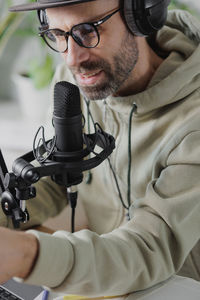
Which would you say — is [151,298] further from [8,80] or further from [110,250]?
[8,80]

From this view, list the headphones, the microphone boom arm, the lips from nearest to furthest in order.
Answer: the microphone boom arm < the headphones < the lips

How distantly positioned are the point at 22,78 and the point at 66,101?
1437 millimetres

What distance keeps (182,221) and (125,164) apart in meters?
0.30

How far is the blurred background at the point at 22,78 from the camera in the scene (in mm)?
2045

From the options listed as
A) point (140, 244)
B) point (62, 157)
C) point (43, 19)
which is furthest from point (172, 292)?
point (43, 19)

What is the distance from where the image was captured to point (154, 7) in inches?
40.3

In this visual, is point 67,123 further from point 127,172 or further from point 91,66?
point 127,172

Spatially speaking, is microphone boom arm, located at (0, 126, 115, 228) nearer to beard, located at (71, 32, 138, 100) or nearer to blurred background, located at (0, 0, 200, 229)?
beard, located at (71, 32, 138, 100)

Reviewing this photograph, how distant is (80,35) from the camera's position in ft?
3.48

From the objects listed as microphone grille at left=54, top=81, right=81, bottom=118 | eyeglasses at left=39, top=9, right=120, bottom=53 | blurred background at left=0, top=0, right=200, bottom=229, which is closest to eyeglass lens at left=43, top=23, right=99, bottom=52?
eyeglasses at left=39, top=9, right=120, bottom=53

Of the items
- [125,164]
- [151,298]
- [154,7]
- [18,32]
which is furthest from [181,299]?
[18,32]

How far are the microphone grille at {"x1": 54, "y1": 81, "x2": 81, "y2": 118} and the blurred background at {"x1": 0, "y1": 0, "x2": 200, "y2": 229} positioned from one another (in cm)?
115

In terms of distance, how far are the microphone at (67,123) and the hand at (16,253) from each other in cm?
14

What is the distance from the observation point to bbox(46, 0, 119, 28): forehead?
1046 millimetres
